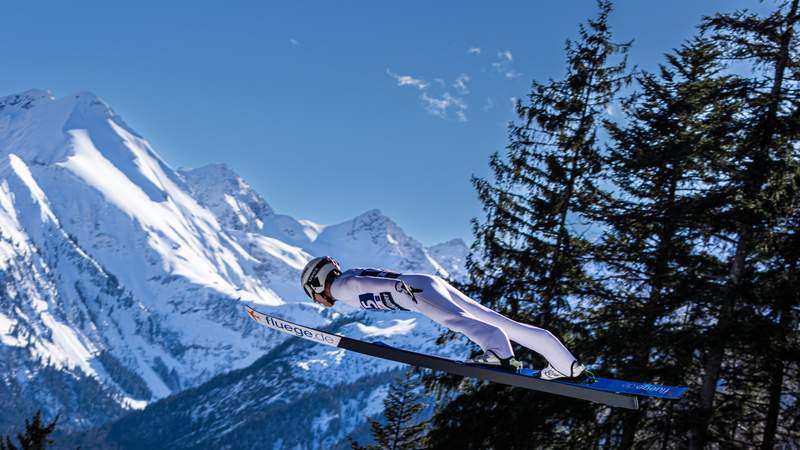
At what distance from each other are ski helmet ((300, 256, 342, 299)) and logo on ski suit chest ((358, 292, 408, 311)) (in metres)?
0.55

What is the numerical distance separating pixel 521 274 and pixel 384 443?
452 inches

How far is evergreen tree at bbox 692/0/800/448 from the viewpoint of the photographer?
9.83 m

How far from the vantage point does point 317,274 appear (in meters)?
8.10

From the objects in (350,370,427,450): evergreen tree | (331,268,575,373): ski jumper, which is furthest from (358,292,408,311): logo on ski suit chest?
(350,370,427,450): evergreen tree

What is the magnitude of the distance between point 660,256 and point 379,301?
6192 mm

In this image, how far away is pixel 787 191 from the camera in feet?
33.8

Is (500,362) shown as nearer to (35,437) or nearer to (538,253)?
(538,253)

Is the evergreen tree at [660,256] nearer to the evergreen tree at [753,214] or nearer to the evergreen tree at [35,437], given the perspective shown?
the evergreen tree at [753,214]

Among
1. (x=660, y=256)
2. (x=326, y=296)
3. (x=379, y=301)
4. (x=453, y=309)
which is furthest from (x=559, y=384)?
(x=660, y=256)

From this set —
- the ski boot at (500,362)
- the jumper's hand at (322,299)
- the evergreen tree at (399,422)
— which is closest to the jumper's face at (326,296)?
the jumper's hand at (322,299)

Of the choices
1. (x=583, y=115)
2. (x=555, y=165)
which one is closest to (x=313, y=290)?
(x=555, y=165)

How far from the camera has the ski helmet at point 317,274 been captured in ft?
26.5

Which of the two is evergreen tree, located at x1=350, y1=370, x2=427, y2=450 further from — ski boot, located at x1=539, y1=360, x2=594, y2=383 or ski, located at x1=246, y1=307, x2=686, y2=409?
ski boot, located at x1=539, y1=360, x2=594, y2=383

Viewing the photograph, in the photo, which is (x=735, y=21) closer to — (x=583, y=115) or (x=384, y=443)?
(x=583, y=115)
